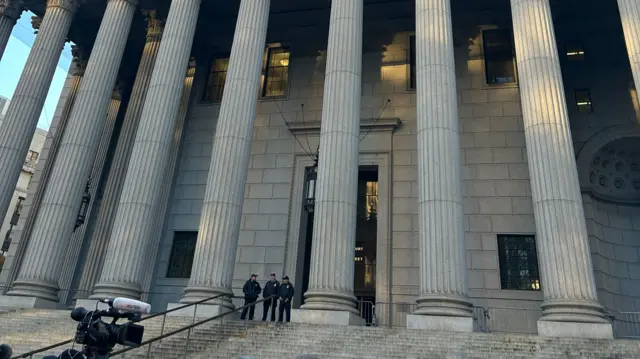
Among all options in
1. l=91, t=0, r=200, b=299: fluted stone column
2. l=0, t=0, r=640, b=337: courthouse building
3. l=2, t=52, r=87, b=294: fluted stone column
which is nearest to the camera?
l=0, t=0, r=640, b=337: courthouse building

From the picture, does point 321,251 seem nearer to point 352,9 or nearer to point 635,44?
point 352,9

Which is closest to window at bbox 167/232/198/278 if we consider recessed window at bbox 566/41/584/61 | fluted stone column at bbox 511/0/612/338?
fluted stone column at bbox 511/0/612/338

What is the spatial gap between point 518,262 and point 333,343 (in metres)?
10.5

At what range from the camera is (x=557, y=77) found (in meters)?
15.4

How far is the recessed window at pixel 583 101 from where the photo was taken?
2166cm

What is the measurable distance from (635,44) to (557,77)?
2.71 m

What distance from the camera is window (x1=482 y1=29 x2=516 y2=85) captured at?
2291 cm

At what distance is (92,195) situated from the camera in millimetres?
24578

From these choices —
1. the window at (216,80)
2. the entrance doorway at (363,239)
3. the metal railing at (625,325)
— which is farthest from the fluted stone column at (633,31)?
the window at (216,80)

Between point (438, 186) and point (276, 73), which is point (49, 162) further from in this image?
point (438, 186)

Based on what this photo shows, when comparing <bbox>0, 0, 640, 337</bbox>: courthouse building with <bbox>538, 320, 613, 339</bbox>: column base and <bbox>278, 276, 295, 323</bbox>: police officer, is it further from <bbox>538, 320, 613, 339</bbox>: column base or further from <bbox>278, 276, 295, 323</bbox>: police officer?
<bbox>278, 276, 295, 323</bbox>: police officer

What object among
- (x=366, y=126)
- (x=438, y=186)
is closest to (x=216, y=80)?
(x=366, y=126)

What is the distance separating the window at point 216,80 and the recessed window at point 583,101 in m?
16.6

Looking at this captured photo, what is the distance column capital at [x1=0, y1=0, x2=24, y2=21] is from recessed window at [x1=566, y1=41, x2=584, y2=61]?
83.5 feet
